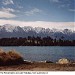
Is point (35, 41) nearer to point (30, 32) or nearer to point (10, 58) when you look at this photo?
point (30, 32)

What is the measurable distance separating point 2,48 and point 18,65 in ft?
1.10

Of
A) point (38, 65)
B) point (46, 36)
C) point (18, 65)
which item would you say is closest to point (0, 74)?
point (18, 65)

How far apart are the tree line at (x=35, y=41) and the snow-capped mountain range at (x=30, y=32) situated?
5cm

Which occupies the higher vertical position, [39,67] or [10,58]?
[10,58]

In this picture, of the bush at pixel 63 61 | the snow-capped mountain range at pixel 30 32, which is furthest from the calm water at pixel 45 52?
the snow-capped mountain range at pixel 30 32

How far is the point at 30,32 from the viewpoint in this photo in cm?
414

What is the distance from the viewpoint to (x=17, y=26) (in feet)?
13.6

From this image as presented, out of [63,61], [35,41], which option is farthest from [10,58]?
[63,61]

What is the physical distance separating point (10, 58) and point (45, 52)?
20.2 inches

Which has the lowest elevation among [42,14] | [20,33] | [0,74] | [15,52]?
[0,74]

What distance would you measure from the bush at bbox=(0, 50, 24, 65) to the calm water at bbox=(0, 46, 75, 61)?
6 centimetres

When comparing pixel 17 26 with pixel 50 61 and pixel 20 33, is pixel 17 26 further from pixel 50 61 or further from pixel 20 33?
pixel 50 61

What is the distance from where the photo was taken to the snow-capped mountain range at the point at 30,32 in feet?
13.5

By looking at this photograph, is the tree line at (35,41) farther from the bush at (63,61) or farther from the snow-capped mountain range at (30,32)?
the bush at (63,61)
